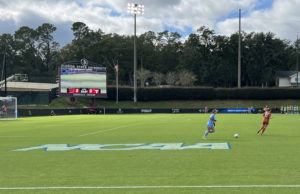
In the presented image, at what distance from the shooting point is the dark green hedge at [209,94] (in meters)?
81.4

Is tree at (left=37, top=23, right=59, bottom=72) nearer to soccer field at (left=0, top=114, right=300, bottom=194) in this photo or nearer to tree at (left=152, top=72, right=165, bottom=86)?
tree at (left=152, top=72, right=165, bottom=86)

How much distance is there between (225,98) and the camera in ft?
277

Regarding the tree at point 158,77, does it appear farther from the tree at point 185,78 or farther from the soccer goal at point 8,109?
the soccer goal at point 8,109

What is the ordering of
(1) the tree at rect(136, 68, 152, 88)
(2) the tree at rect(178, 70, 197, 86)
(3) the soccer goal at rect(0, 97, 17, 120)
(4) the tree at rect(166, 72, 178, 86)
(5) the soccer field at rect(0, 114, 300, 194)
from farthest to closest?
(4) the tree at rect(166, 72, 178, 86) < (1) the tree at rect(136, 68, 152, 88) < (2) the tree at rect(178, 70, 197, 86) < (3) the soccer goal at rect(0, 97, 17, 120) < (5) the soccer field at rect(0, 114, 300, 194)

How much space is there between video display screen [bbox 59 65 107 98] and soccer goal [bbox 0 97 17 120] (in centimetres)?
1497

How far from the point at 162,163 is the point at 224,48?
104m

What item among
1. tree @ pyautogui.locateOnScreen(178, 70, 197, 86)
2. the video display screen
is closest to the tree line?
tree @ pyautogui.locateOnScreen(178, 70, 197, 86)

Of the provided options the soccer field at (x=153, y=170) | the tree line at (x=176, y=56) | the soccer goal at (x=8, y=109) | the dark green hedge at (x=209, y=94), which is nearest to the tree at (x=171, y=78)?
the tree line at (x=176, y=56)

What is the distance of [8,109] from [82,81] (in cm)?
1876

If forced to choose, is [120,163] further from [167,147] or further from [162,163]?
[167,147]

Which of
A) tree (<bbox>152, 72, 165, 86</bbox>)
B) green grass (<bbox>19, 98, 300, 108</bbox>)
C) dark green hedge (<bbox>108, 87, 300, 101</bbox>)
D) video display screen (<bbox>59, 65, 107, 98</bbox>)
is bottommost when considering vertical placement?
green grass (<bbox>19, 98, 300, 108</bbox>)

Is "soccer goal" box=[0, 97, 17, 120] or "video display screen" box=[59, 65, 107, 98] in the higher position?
"video display screen" box=[59, 65, 107, 98]

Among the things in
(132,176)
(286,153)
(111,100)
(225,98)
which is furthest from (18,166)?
(225,98)

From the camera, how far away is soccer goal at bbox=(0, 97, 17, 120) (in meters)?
47.0
